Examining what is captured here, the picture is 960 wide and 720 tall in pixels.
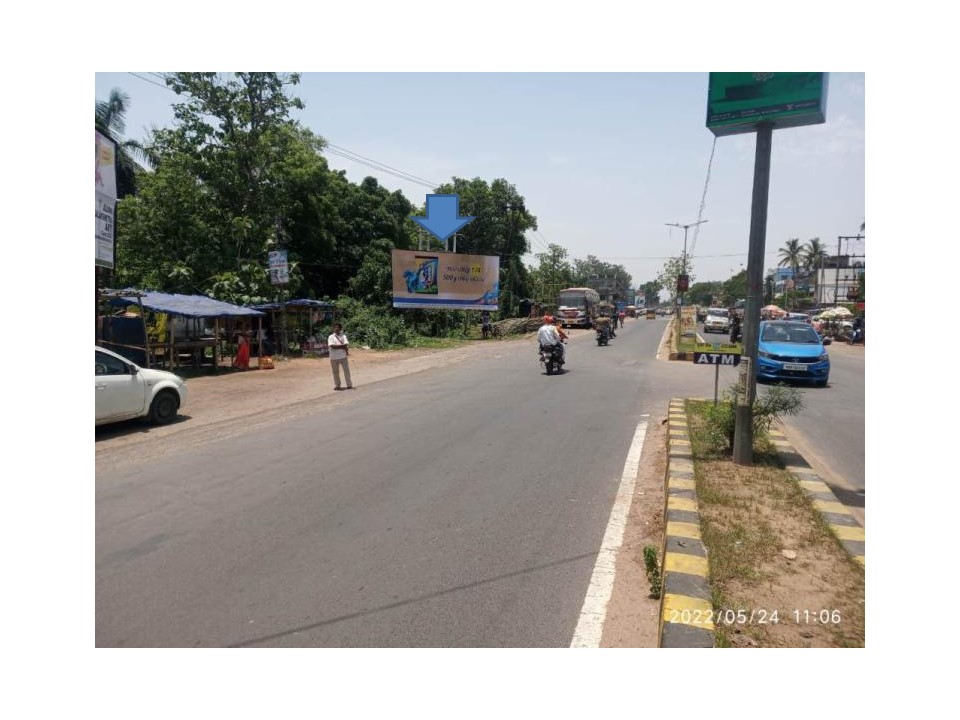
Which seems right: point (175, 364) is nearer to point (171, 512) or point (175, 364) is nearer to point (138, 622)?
point (171, 512)

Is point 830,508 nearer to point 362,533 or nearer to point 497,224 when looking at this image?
point 362,533

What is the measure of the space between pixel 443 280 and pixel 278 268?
1128 cm

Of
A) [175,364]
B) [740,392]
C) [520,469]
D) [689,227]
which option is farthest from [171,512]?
[689,227]

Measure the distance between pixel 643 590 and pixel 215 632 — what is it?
2.55 metres

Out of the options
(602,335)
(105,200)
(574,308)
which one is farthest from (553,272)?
(105,200)

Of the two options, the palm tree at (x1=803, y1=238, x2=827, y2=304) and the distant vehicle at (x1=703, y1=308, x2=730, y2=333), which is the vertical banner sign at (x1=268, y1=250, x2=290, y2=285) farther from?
the palm tree at (x1=803, y1=238, x2=827, y2=304)

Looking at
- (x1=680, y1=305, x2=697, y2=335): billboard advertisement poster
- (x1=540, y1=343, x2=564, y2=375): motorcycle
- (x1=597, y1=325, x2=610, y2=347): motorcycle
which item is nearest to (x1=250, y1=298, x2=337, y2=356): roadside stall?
(x1=540, y1=343, x2=564, y2=375): motorcycle

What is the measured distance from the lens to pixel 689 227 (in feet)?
120

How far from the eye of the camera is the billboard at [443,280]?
1147 inches

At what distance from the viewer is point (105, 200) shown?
458 inches

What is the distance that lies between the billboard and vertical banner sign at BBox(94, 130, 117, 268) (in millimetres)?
16807

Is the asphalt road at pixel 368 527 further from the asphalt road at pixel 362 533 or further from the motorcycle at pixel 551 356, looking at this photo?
the motorcycle at pixel 551 356

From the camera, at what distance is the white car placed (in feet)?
27.8

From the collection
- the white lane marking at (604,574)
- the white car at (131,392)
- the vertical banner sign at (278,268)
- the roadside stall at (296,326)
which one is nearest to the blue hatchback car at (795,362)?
the white lane marking at (604,574)
